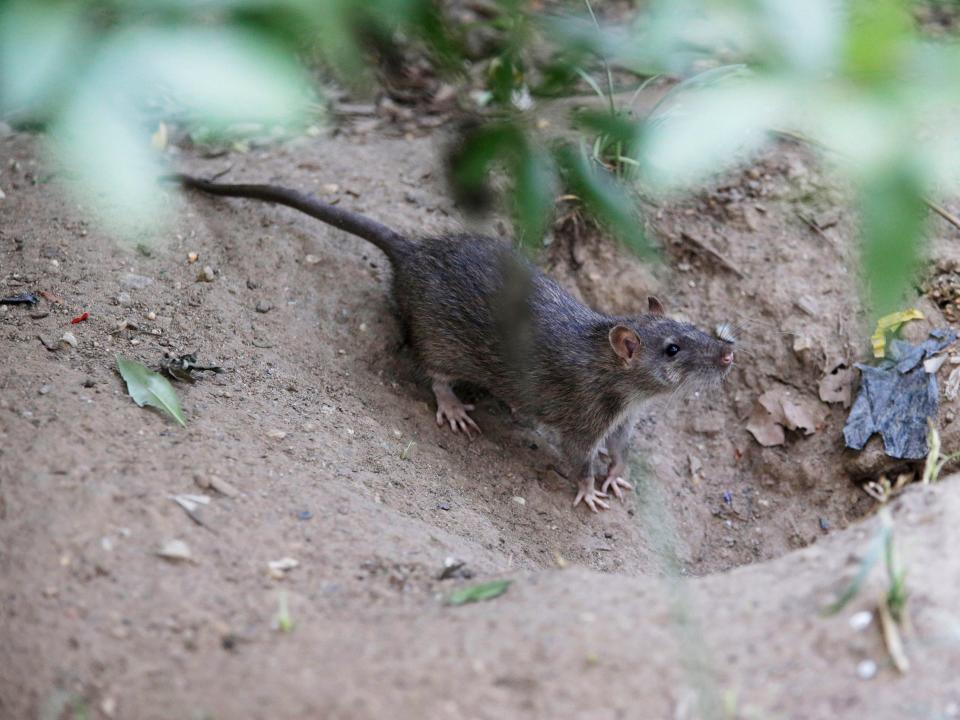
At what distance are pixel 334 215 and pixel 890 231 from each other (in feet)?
15.3

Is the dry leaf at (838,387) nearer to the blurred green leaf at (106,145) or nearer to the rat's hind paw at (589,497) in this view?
the rat's hind paw at (589,497)

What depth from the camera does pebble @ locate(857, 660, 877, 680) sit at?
256cm

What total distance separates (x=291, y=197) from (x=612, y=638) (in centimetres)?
344

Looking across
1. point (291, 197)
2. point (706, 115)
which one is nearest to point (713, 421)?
point (291, 197)

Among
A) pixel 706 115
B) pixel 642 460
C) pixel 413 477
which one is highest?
pixel 706 115

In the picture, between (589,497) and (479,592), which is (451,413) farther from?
(479,592)

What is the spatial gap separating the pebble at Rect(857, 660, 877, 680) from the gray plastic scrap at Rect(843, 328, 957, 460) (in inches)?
93.9

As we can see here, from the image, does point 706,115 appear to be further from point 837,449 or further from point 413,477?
point 837,449

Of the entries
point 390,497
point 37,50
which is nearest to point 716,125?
point 37,50

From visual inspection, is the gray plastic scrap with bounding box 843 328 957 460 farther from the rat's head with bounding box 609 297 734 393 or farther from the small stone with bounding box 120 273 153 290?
the small stone with bounding box 120 273 153 290

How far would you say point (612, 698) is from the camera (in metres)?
2.58

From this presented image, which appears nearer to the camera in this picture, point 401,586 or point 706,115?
point 706,115

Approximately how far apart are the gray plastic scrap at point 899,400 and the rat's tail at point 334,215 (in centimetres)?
249

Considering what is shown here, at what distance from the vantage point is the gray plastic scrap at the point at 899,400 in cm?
477
